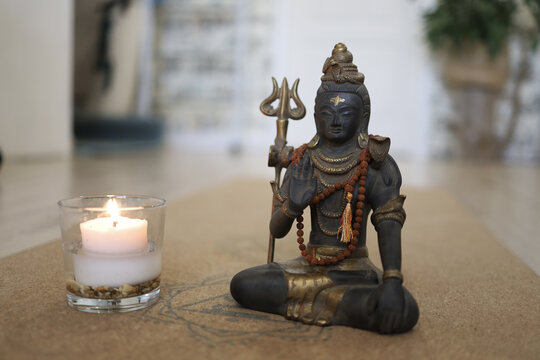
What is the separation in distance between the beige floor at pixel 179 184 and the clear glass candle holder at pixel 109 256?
545 millimetres

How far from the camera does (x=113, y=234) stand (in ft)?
3.16

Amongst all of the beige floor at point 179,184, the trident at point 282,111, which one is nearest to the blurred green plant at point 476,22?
the beige floor at point 179,184

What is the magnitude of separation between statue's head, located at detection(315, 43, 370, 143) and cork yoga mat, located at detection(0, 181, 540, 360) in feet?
1.28

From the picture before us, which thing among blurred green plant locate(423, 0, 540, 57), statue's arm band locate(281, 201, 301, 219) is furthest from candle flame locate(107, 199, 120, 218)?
blurred green plant locate(423, 0, 540, 57)

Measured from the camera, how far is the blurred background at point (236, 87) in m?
3.55

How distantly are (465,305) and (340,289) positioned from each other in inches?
13.4

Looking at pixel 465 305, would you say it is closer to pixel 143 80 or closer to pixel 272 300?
pixel 272 300

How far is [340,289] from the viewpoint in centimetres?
99

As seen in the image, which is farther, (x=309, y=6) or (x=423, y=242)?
(x=309, y=6)

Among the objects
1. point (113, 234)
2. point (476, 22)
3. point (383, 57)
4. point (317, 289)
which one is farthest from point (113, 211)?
point (383, 57)

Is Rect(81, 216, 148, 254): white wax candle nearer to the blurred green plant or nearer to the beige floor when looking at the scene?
the beige floor

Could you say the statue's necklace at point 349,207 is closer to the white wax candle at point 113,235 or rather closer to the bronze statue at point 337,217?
the bronze statue at point 337,217

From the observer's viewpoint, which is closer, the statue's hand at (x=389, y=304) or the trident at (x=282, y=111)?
the statue's hand at (x=389, y=304)

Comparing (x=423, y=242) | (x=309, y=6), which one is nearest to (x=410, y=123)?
(x=309, y=6)
